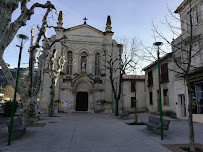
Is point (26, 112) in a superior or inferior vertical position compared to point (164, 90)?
inferior

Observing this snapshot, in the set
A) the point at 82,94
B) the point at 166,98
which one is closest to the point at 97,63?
the point at 82,94

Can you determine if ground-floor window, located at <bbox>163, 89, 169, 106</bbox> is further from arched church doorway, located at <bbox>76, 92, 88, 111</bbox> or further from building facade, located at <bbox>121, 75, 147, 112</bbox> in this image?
arched church doorway, located at <bbox>76, 92, 88, 111</bbox>

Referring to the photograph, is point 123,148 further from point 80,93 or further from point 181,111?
point 80,93

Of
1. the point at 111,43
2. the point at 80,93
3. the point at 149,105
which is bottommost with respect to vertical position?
the point at 149,105

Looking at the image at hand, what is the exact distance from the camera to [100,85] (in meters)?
21.9

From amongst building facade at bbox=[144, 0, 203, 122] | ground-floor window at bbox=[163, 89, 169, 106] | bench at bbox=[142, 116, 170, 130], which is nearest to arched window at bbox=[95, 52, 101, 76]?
building facade at bbox=[144, 0, 203, 122]

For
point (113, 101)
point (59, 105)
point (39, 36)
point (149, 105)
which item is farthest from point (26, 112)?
point (149, 105)

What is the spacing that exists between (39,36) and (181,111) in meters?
15.2

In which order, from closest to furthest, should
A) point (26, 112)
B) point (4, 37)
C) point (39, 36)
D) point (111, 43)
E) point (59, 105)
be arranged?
point (4, 37), point (26, 112), point (39, 36), point (59, 105), point (111, 43)

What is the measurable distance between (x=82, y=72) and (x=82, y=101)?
4.55 meters

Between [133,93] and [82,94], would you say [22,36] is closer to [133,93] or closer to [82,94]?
[82,94]

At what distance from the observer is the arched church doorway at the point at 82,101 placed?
21578 millimetres

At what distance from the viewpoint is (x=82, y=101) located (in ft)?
71.5

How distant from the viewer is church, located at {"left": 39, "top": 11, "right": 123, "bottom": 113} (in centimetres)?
2077
